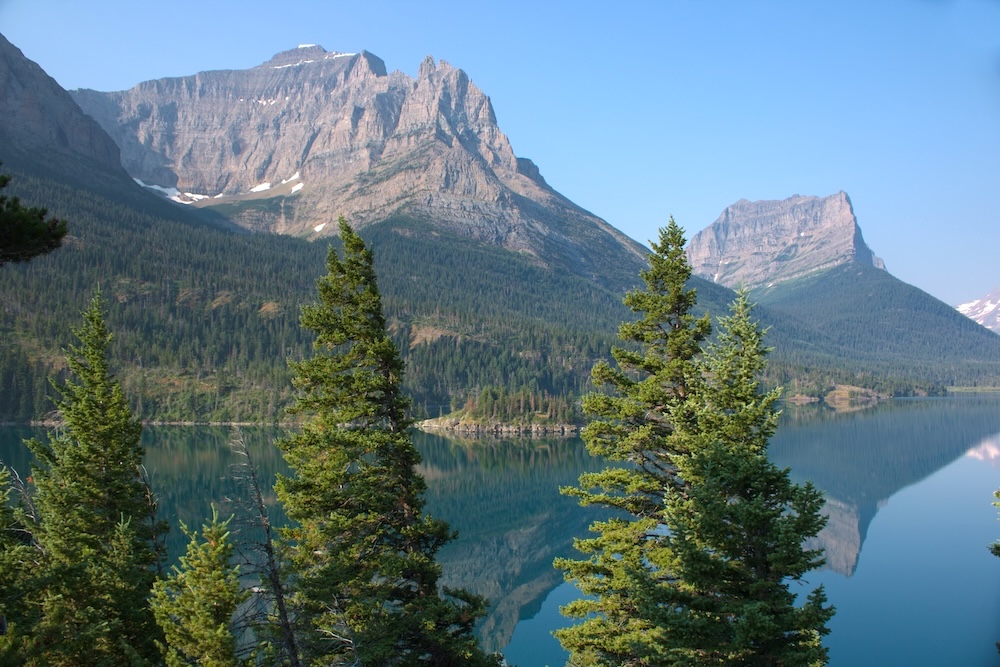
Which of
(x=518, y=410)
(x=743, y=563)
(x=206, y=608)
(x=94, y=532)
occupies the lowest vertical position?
(x=518, y=410)

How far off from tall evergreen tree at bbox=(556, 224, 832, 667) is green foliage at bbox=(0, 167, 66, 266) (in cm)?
1170

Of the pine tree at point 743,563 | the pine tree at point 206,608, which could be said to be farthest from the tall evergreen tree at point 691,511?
the pine tree at point 206,608

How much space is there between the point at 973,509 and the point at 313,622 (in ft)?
307

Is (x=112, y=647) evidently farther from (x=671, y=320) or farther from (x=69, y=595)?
(x=671, y=320)

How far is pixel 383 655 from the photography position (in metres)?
16.0

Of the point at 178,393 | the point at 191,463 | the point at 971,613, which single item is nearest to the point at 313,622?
the point at 971,613

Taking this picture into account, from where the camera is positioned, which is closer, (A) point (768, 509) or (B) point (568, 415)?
(A) point (768, 509)

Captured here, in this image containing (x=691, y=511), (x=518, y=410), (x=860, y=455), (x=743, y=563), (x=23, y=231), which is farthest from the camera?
(x=518, y=410)

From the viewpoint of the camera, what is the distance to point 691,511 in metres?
15.0

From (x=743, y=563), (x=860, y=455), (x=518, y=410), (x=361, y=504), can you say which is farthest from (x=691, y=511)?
(x=518, y=410)

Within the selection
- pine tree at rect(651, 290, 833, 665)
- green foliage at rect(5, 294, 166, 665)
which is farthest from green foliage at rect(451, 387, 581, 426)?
pine tree at rect(651, 290, 833, 665)

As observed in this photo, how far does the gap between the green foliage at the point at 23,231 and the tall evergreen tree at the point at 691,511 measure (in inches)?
461

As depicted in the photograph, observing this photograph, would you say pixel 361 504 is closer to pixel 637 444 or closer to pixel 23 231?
pixel 637 444

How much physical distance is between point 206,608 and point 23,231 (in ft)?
28.4
